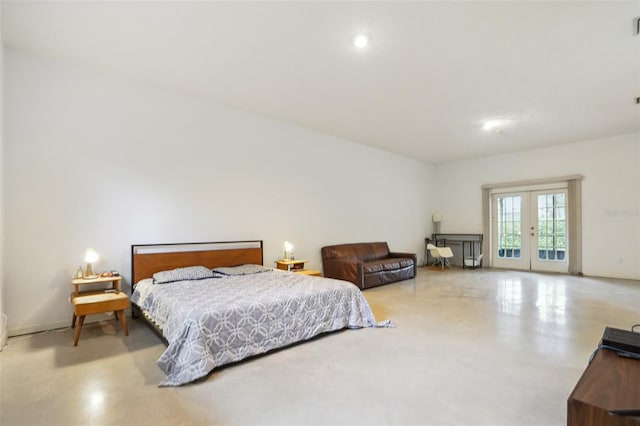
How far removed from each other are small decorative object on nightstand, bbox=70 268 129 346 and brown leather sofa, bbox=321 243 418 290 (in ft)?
11.2

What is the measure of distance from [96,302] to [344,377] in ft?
8.12

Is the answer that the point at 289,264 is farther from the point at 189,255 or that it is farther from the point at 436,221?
the point at 436,221

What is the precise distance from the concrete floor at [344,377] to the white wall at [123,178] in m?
0.88

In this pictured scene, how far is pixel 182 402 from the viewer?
196cm

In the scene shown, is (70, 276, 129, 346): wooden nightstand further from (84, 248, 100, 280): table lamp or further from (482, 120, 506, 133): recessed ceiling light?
(482, 120, 506, 133): recessed ceiling light

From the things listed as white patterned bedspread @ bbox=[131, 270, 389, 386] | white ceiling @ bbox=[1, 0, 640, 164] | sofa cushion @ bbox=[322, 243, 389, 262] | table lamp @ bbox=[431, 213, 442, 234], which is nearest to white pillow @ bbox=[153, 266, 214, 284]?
white patterned bedspread @ bbox=[131, 270, 389, 386]

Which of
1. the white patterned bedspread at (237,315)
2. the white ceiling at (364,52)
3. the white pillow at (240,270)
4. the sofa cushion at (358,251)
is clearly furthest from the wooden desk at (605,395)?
the sofa cushion at (358,251)

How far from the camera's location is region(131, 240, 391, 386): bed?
2.34m

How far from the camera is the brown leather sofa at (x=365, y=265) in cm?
545

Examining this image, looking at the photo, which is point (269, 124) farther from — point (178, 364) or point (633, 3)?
point (633, 3)

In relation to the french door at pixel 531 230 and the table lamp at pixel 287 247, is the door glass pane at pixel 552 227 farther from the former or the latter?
the table lamp at pixel 287 247

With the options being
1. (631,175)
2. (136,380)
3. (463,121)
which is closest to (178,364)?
(136,380)

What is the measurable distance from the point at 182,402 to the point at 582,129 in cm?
763

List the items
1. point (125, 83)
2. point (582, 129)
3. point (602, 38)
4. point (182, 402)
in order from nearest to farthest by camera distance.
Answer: point (182, 402), point (602, 38), point (125, 83), point (582, 129)
